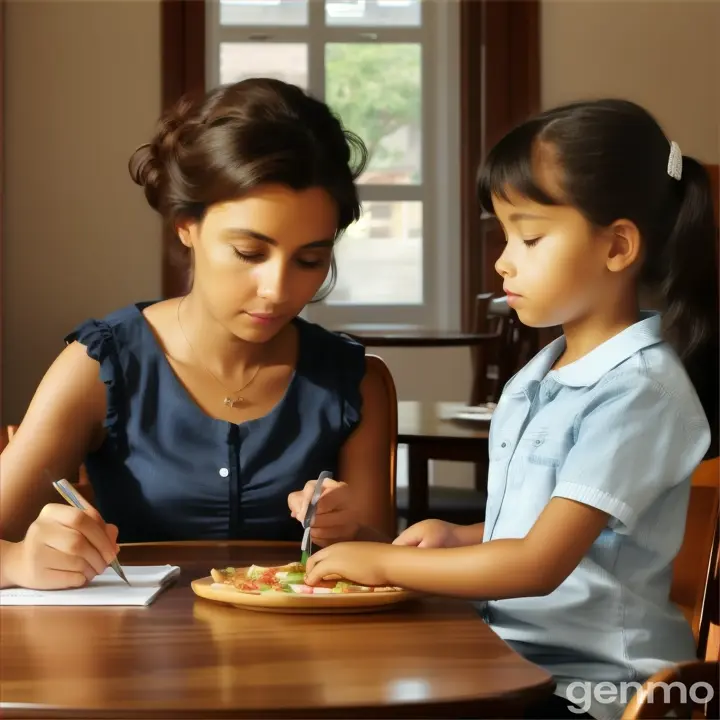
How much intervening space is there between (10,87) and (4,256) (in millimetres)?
676

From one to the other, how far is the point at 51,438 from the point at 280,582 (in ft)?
1.67

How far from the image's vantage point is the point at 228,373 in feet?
5.42

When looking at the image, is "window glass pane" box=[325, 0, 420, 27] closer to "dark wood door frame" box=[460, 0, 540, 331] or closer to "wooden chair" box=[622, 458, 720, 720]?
"dark wood door frame" box=[460, 0, 540, 331]

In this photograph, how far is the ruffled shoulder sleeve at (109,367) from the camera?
5.32 feet

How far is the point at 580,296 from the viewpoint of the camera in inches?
49.8

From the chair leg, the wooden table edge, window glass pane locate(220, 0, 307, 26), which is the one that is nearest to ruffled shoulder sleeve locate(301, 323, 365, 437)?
the wooden table edge

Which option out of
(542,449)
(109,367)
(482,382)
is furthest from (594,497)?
(482,382)

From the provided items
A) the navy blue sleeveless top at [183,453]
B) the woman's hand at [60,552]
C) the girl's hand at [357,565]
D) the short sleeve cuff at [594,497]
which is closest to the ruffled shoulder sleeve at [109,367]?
the navy blue sleeveless top at [183,453]

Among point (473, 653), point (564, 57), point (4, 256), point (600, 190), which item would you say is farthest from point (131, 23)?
point (473, 653)

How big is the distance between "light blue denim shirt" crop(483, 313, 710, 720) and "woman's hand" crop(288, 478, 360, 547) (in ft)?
0.66

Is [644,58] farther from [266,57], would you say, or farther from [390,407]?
[390,407]

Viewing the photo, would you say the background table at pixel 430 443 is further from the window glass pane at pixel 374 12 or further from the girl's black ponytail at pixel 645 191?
the window glass pane at pixel 374 12

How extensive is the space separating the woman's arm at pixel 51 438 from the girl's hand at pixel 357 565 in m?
0.50

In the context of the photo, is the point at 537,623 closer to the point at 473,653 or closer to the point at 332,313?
the point at 473,653
